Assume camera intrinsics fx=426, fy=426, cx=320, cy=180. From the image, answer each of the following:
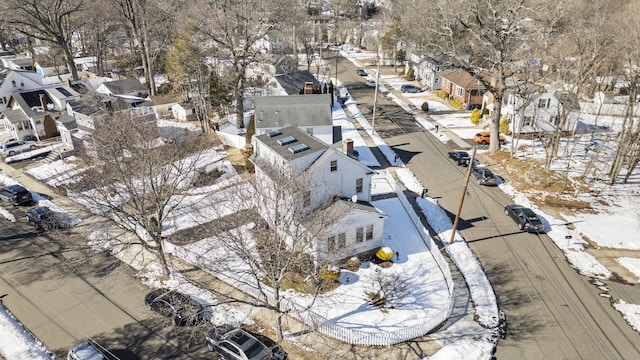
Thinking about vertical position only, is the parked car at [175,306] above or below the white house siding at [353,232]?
below

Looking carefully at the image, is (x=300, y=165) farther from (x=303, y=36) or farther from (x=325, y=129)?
(x=303, y=36)

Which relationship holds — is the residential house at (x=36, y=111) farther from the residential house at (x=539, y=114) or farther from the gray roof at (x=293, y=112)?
the residential house at (x=539, y=114)

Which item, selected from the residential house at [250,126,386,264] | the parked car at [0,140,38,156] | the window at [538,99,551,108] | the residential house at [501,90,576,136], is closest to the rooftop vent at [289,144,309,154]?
the residential house at [250,126,386,264]

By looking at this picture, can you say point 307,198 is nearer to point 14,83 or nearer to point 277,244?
point 277,244

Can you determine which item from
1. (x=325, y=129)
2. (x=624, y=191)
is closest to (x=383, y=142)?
(x=325, y=129)

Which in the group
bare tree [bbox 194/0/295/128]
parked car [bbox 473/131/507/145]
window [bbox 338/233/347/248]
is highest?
bare tree [bbox 194/0/295/128]

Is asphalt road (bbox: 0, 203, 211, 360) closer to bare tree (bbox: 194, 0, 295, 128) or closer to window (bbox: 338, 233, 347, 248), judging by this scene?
window (bbox: 338, 233, 347, 248)

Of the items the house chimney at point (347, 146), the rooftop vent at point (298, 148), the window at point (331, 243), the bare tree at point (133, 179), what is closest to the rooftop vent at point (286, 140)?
the rooftop vent at point (298, 148)
